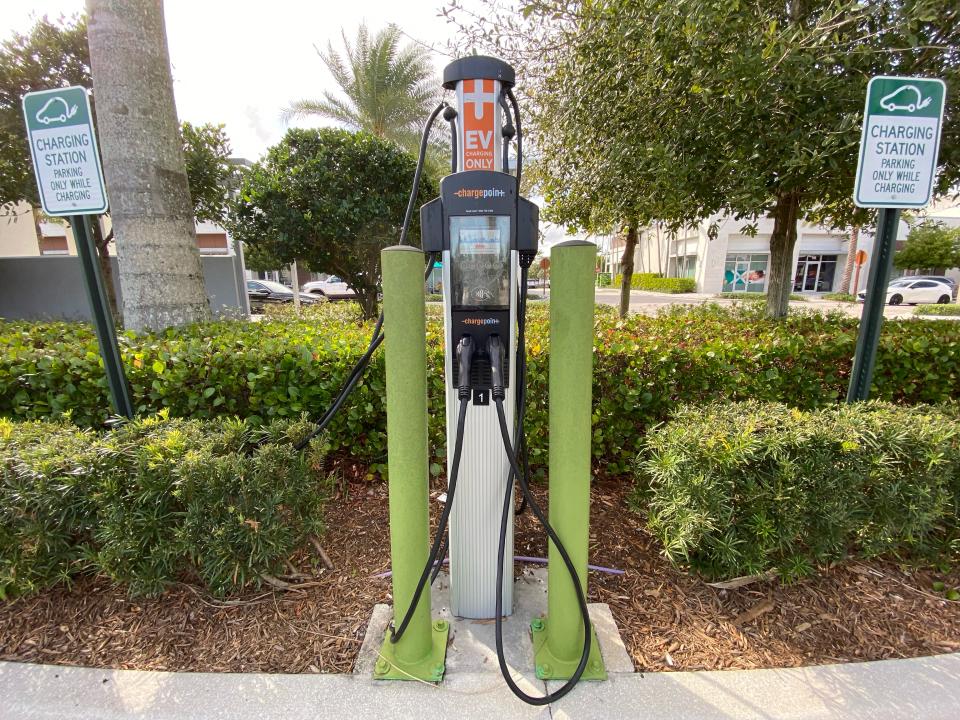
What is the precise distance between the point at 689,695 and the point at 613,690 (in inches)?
10.8

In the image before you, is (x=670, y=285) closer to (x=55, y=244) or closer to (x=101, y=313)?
(x=101, y=313)

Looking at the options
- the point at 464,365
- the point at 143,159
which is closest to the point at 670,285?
the point at 143,159

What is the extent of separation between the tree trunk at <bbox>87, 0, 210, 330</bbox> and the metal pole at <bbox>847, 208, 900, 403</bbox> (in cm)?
441

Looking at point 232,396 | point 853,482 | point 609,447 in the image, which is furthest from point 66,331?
point 853,482

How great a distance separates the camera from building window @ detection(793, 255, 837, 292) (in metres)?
29.7

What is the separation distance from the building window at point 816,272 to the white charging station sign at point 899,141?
33027 mm

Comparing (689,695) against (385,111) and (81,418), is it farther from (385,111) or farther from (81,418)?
(385,111)

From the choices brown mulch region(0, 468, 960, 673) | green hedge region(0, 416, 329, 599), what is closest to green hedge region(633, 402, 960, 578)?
brown mulch region(0, 468, 960, 673)

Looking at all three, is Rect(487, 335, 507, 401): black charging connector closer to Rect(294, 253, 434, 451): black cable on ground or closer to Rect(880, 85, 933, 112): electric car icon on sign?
Rect(294, 253, 434, 451): black cable on ground

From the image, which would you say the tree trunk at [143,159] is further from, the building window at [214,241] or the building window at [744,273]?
the building window at [744,273]

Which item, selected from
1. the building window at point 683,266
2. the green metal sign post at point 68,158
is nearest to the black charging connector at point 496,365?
the green metal sign post at point 68,158

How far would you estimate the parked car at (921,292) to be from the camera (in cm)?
2120

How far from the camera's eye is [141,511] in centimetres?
192

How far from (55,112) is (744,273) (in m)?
33.7
